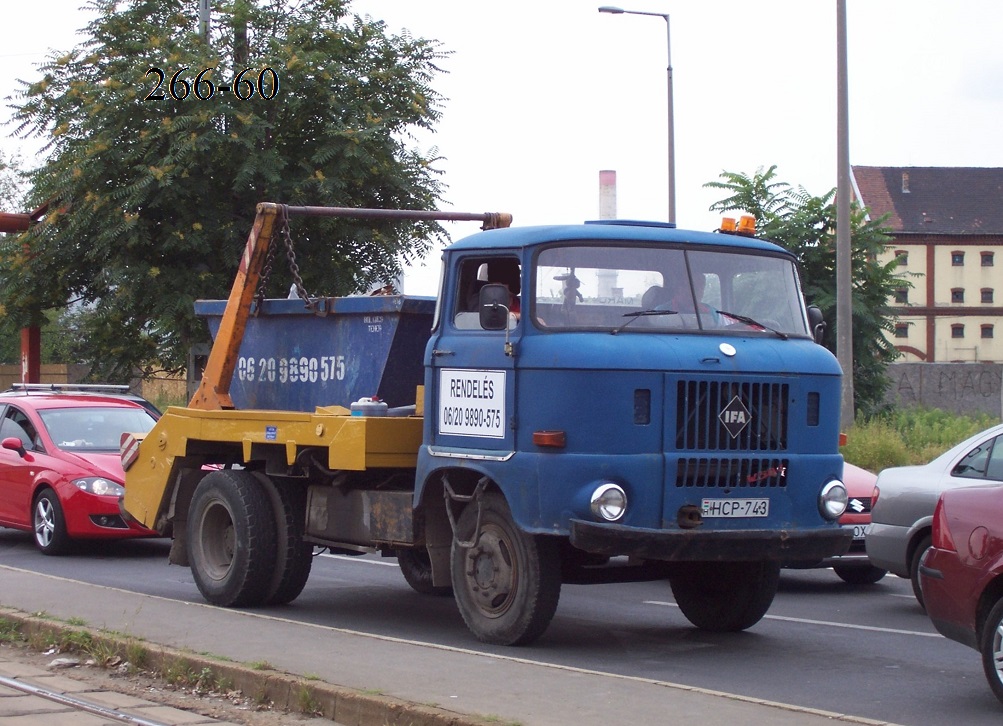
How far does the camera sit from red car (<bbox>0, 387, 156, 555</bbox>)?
45.4 feet

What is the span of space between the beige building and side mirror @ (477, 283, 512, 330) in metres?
71.2

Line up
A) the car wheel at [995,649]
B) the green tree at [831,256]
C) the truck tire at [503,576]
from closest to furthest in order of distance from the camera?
the car wheel at [995,649], the truck tire at [503,576], the green tree at [831,256]

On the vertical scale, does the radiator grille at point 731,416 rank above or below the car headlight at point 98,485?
above

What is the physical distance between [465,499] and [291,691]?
219 centimetres

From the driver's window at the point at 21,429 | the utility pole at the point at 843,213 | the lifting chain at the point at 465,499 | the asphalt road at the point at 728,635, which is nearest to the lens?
the asphalt road at the point at 728,635

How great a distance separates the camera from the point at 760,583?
367 inches

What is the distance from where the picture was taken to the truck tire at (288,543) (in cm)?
1026

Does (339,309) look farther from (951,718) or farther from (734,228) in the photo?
(951,718)

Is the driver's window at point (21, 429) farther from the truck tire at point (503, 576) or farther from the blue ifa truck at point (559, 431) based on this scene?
the truck tire at point (503, 576)

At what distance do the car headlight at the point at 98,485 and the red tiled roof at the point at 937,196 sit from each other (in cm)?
6952

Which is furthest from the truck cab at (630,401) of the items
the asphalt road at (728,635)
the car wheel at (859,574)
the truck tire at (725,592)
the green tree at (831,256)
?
the green tree at (831,256)

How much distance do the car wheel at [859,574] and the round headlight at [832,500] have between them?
4103 mm

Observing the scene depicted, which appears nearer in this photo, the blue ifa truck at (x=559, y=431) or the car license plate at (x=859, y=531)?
the blue ifa truck at (x=559, y=431)

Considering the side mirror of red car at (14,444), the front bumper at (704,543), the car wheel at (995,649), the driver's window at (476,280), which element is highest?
the driver's window at (476,280)
